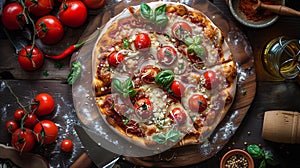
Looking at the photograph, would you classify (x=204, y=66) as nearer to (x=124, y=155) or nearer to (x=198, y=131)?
(x=198, y=131)

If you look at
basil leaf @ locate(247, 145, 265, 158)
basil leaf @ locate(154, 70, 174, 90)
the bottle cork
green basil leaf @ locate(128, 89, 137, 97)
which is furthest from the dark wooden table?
basil leaf @ locate(154, 70, 174, 90)

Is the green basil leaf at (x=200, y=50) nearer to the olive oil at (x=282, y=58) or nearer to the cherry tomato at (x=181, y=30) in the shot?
the cherry tomato at (x=181, y=30)

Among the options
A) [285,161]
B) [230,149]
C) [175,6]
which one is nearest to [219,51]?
[175,6]

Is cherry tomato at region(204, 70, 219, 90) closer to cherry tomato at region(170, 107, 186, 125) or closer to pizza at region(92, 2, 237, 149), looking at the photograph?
pizza at region(92, 2, 237, 149)

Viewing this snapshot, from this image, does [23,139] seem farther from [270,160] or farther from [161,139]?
[270,160]

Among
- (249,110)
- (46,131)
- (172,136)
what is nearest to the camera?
(172,136)

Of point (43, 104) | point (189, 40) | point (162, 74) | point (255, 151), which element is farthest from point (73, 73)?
point (255, 151)
